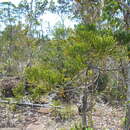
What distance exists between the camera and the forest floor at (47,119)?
10.5ft

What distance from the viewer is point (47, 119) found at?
142 inches

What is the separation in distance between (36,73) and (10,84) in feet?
13.4

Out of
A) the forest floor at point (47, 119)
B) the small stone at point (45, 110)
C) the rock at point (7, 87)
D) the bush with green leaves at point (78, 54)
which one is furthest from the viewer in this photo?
the rock at point (7, 87)

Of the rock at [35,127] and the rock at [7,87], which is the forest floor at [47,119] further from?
the rock at [7,87]

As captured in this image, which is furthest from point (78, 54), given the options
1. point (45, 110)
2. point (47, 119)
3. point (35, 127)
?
point (45, 110)

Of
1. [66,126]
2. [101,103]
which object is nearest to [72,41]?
[66,126]

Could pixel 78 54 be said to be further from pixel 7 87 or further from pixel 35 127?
pixel 7 87

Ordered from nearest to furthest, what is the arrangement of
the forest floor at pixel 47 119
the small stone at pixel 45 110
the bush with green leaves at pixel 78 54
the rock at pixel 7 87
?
the bush with green leaves at pixel 78 54 → the forest floor at pixel 47 119 → the small stone at pixel 45 110 → the rock at pixel 7 87

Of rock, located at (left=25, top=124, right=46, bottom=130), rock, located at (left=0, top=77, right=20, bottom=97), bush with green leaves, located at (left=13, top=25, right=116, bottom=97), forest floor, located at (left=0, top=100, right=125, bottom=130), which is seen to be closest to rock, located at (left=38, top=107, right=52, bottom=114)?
forest floor, located at (left=0, top=100, right=125, bottom=130)

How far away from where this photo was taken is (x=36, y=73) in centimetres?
129

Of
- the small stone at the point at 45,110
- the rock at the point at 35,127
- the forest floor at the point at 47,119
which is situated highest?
the small stone at the point at 45,110

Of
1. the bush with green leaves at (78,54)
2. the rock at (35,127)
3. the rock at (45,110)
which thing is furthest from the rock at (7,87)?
the bush with green leaves at (78,54)

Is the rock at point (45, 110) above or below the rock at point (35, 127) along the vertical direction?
Answer: above

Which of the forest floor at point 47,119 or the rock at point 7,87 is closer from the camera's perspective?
the forest floor at point 47,119
